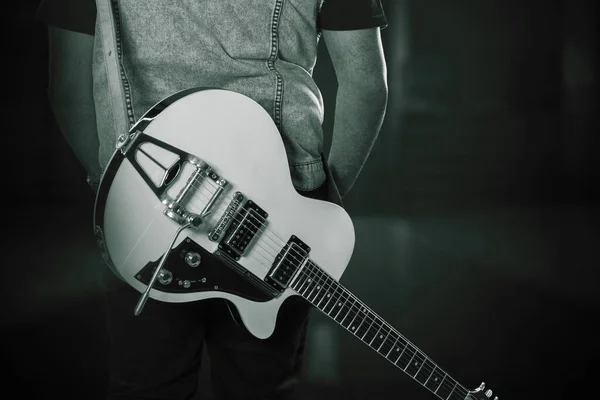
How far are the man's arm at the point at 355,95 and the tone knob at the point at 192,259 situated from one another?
412 mm

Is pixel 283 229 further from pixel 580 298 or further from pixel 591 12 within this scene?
pixel 591 12

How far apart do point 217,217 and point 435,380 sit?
0.55 metres

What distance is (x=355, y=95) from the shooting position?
1.14 metres

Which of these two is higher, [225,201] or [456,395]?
[225,201]

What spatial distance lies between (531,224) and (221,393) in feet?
8.51

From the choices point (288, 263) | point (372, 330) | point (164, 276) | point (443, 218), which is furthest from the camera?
point (443, 218)

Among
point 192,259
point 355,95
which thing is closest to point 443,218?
point 355,95

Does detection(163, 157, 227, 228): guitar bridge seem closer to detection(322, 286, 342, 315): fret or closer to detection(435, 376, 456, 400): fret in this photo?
detection(322, 286, 342, 315): fret

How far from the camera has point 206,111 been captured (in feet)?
2.81

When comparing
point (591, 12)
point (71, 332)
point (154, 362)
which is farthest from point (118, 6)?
point (591, 12)

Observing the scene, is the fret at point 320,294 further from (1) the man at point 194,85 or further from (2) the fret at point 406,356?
(2) the fret at point 406,356

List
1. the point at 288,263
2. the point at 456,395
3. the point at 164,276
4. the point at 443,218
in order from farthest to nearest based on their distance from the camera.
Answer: the point at 443,218
the point at 456,395
the point at 288,263
the point at 164,276

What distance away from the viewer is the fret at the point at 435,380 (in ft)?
3.70

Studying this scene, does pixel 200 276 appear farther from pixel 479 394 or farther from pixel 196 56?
pixel 479 394
